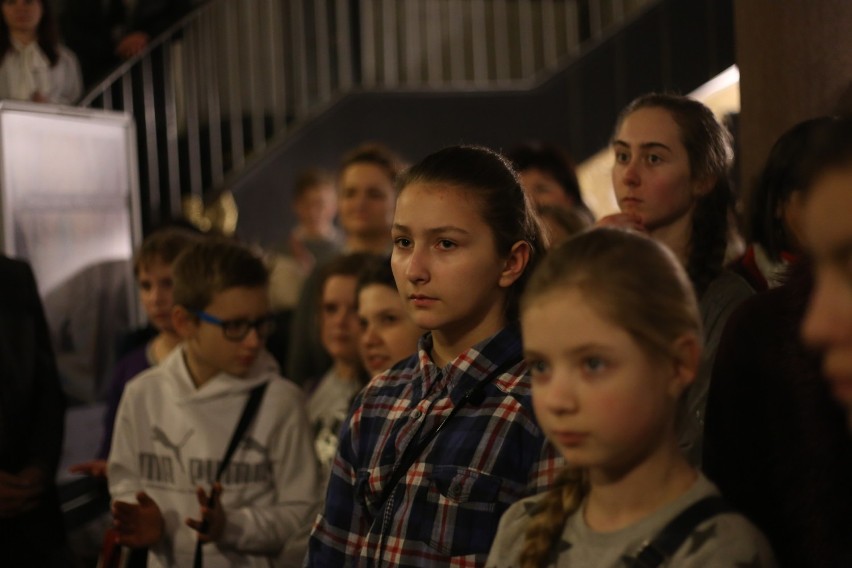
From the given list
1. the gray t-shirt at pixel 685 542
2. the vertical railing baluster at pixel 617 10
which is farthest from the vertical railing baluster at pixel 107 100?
the gray t-shirt at pixel 685 542

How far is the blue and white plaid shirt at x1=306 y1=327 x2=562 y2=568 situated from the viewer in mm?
2090

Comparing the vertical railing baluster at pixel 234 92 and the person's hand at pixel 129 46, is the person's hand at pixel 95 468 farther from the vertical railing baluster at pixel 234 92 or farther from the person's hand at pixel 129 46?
the vertical railing baluster at pixel 234 92

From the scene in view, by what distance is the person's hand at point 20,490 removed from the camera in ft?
11.6

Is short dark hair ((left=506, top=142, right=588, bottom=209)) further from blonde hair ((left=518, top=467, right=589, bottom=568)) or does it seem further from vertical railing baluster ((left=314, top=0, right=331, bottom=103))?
vertical railing baluster ((left=314, top=0, right=331, bottom=103))

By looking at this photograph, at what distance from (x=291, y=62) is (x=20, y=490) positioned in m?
6.18

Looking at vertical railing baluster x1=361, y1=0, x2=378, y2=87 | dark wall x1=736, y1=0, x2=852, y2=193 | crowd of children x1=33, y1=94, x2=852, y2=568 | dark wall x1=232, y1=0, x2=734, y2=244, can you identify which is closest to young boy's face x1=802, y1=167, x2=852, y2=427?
crowd of children x1=33, y1=94, x2=852, y2=568

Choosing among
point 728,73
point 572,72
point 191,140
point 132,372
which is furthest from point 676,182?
point 191,140

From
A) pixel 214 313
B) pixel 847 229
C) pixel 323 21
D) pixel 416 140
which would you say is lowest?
pixel 214 313

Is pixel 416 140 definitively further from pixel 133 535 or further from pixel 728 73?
pixel 133 535

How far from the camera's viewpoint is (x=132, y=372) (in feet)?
14.5

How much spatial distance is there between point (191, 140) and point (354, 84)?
1.40m

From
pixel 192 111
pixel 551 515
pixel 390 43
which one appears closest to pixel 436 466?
pixel 551 515

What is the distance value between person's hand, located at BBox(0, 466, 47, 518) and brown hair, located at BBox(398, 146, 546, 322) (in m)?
1.89

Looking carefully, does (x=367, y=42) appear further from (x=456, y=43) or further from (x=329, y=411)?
(x=329, y=411)
